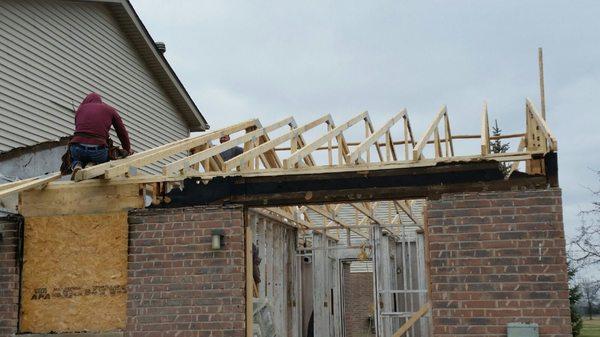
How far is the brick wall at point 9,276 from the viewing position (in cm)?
938

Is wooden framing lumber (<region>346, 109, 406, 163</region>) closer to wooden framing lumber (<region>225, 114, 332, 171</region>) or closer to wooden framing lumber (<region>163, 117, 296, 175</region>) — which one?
wooden framing lumber (<region>225, 114, 332, 171</region>)

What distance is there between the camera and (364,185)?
899 cm

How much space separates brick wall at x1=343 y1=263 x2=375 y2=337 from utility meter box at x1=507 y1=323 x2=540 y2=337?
17.7m

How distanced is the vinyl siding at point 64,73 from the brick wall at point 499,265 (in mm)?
7465

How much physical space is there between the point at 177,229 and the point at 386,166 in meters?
2.80

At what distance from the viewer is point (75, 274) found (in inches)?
366

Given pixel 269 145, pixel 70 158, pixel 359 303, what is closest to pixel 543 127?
pixel 269 145

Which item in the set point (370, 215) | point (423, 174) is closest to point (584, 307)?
point (370, 215)

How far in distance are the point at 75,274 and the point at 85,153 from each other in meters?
1.59

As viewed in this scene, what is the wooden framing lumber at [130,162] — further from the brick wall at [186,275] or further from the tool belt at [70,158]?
the brick wall at [186,275]

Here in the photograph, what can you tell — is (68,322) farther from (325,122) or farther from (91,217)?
(325,122)

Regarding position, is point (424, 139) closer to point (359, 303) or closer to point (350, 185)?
point (350, 185)

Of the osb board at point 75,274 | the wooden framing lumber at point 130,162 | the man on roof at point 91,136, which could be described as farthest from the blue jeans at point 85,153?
the osb board at point 75,274

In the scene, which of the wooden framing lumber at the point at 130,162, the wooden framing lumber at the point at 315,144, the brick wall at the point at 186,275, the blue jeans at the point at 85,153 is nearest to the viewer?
the wooden framing lumber at the point at 315,144
